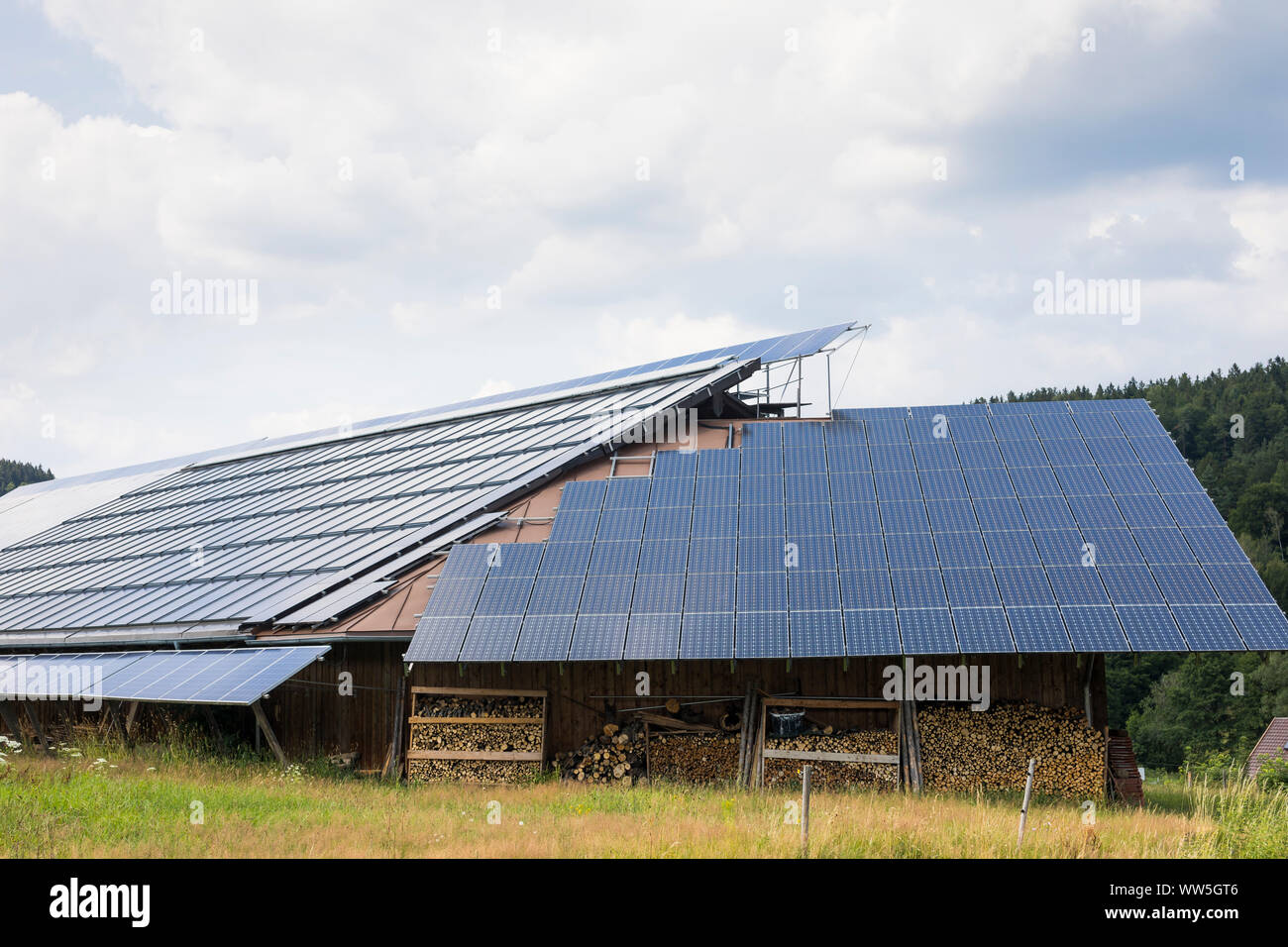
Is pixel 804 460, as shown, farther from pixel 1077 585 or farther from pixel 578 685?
pixel 578 685

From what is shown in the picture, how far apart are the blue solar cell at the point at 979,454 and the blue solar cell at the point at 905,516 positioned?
2349mm

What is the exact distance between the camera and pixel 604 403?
3128 centimetres

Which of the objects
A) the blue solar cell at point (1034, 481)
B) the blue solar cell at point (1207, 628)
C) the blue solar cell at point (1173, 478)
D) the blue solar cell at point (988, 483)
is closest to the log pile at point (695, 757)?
the blue solar cell at point (988, 483)

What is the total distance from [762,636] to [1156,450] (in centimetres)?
1108

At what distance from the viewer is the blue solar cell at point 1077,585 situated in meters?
18.5

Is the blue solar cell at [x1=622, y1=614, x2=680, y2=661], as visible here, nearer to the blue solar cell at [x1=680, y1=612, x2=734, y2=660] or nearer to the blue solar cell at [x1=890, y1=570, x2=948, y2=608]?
the blue solar cell at [x1=680, y1=612, x2=734, y2=660]

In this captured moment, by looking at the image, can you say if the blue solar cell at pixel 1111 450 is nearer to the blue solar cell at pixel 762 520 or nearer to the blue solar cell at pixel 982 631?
the blue solar cell at pixel 982 631

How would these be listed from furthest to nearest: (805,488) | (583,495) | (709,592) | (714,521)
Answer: (583,495)
(805,488)
(714,521)
(709,592)

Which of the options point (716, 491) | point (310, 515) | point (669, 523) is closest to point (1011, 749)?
point (669, 523)

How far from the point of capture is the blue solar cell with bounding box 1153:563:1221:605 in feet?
60.1

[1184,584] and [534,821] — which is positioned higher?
[1184,584]

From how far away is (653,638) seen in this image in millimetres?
18609
